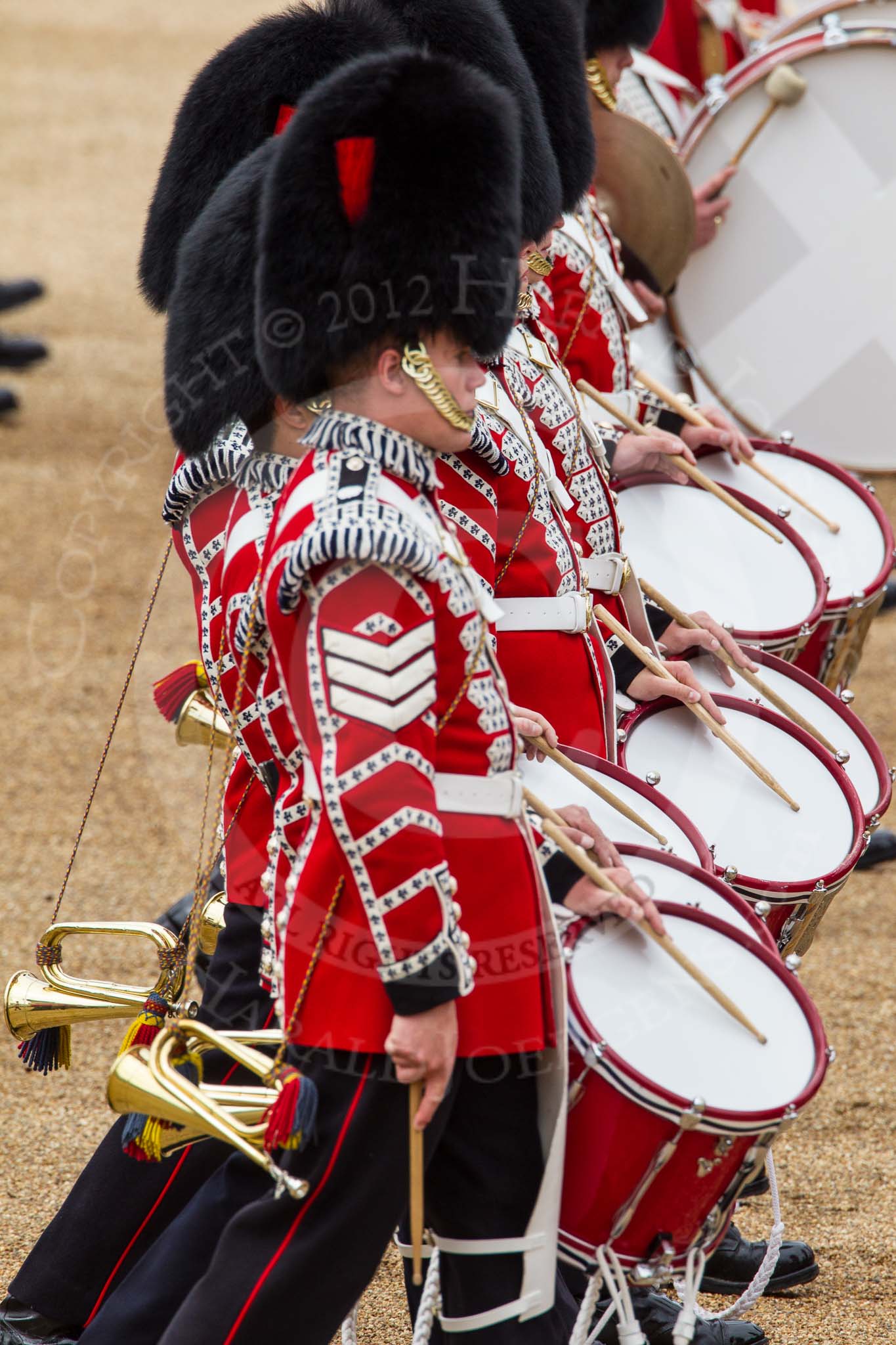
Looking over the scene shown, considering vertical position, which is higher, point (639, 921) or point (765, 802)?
point (639, 921)

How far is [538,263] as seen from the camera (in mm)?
2469

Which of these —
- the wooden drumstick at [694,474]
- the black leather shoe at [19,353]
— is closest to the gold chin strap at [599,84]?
the wooden drumstick at [694,474]

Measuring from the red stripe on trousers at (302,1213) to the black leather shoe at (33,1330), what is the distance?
542 mm

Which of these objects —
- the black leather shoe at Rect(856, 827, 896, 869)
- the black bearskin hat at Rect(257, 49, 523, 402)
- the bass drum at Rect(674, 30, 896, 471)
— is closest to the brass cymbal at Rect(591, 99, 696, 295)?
the bass drum at Rect(674, 30, 896, 471)

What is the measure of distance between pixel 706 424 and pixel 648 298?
0.61m

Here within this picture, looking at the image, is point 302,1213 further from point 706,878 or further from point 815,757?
point 815,757

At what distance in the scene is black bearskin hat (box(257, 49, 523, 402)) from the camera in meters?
1.58

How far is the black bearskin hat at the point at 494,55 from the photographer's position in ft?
7.47

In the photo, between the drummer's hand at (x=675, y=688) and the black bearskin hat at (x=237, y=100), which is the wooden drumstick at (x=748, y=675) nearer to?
the drummer's hand at (x=675, y=688)

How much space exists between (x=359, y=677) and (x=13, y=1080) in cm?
163

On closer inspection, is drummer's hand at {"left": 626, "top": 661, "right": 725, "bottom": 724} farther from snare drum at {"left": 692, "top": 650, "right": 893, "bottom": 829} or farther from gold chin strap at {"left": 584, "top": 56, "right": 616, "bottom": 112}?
gold chin strap at {"left": 584, "top": 56, "right": 616, "bottom": 112}

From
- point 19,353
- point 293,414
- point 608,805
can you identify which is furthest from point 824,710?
point 19,353

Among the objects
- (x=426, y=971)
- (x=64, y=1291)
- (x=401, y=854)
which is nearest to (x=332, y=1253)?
(x=426, y=971)

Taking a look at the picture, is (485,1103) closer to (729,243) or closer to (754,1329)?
(754,1329)
